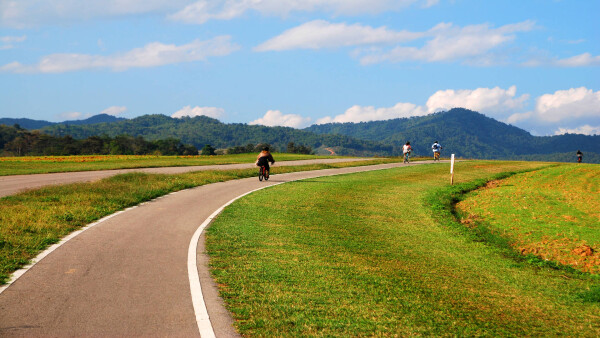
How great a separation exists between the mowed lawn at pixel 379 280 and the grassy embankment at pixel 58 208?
3.48 m

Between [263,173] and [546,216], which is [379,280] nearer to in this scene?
[546,216]

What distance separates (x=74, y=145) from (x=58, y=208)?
8856 cm

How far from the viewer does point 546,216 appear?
16.3 metres

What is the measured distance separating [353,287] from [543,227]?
1004 cm

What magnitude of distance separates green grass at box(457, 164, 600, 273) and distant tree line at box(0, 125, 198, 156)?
79229 mm

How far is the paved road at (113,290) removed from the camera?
5.53 meters

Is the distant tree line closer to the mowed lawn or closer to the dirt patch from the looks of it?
the mowed lawn

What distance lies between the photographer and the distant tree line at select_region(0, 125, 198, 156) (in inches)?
3659

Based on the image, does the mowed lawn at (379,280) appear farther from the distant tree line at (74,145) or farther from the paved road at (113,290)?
the distant tree line at (74,145)

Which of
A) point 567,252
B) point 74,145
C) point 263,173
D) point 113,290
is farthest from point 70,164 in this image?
point 74,145

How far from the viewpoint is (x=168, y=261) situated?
8.84 meters

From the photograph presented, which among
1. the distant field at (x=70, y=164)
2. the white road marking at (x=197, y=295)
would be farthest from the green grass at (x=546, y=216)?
the distant field at (x=70, y=164)

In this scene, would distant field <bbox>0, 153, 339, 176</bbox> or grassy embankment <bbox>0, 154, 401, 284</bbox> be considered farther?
distant field <bbox>0, 153, 339, 176</bbox>

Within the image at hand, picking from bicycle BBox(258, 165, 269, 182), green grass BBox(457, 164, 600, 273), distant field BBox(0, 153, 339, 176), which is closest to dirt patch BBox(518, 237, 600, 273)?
green grass BBox(457, 164, 600, 273)
